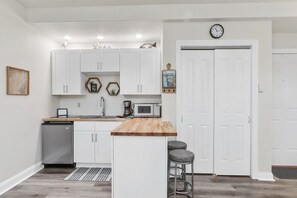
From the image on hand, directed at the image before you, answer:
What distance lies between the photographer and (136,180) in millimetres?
2201

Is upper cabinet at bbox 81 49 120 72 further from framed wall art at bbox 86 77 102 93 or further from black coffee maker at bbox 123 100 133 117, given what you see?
black coffee maker at bbox 123 100 133 117

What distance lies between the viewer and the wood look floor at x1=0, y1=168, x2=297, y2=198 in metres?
2.71

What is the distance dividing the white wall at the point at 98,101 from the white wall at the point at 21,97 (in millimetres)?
536

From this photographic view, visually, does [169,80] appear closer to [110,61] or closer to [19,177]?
[110,61]

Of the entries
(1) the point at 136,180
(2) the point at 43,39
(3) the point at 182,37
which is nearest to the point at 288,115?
(3) the point at 182,37

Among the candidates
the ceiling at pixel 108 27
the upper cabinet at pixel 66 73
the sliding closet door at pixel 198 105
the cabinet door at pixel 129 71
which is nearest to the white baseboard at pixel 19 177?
the upper cabinet at pixel 66 73

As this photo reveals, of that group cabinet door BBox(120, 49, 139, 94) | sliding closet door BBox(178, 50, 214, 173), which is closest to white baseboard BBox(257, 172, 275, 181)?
sliding closet door BBox(178, 50, 214, 173)

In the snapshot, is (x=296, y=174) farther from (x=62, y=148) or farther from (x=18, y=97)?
(x=18, y=97)

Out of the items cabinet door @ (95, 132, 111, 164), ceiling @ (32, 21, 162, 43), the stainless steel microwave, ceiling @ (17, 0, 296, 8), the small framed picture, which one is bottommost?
cabinet door @ (95, 132, 111, 164)

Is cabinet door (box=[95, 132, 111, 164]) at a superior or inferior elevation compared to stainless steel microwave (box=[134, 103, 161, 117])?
inferior

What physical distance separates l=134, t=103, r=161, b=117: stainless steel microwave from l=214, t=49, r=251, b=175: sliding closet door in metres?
1.21

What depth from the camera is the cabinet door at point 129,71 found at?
13.0ft

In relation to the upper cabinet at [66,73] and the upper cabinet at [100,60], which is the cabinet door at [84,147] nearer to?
the upper cabinet at [66,73]

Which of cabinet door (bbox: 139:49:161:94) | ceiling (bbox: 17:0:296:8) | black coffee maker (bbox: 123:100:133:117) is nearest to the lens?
ceiling (bbox: 17:0:296:8)
